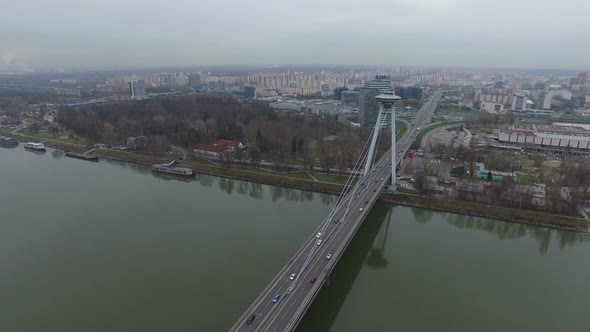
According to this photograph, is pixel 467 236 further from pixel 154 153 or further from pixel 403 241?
pixel 154 153

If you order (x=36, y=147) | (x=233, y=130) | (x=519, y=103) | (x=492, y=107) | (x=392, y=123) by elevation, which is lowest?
(x=36, y=147)

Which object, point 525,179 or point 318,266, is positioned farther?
point 525,179

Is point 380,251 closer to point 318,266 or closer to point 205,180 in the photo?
point 318,266

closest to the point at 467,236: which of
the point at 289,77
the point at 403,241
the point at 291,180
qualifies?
Result: the point at 403,241

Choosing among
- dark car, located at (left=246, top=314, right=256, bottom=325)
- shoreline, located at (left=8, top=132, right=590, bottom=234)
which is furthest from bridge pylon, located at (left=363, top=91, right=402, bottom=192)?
dark car, located at (left=246, top=314, right=256, bottom=325)

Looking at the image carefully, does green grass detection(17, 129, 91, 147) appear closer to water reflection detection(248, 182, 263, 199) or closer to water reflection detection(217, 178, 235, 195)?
water reflection detection(217, 178, 235, 195)

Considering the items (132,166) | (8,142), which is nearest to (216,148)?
(132,166)

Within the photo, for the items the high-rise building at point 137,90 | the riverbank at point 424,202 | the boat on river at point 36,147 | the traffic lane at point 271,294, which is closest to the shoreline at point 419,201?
the riverbank at point 424,202

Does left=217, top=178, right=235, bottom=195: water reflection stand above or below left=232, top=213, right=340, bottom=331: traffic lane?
below
